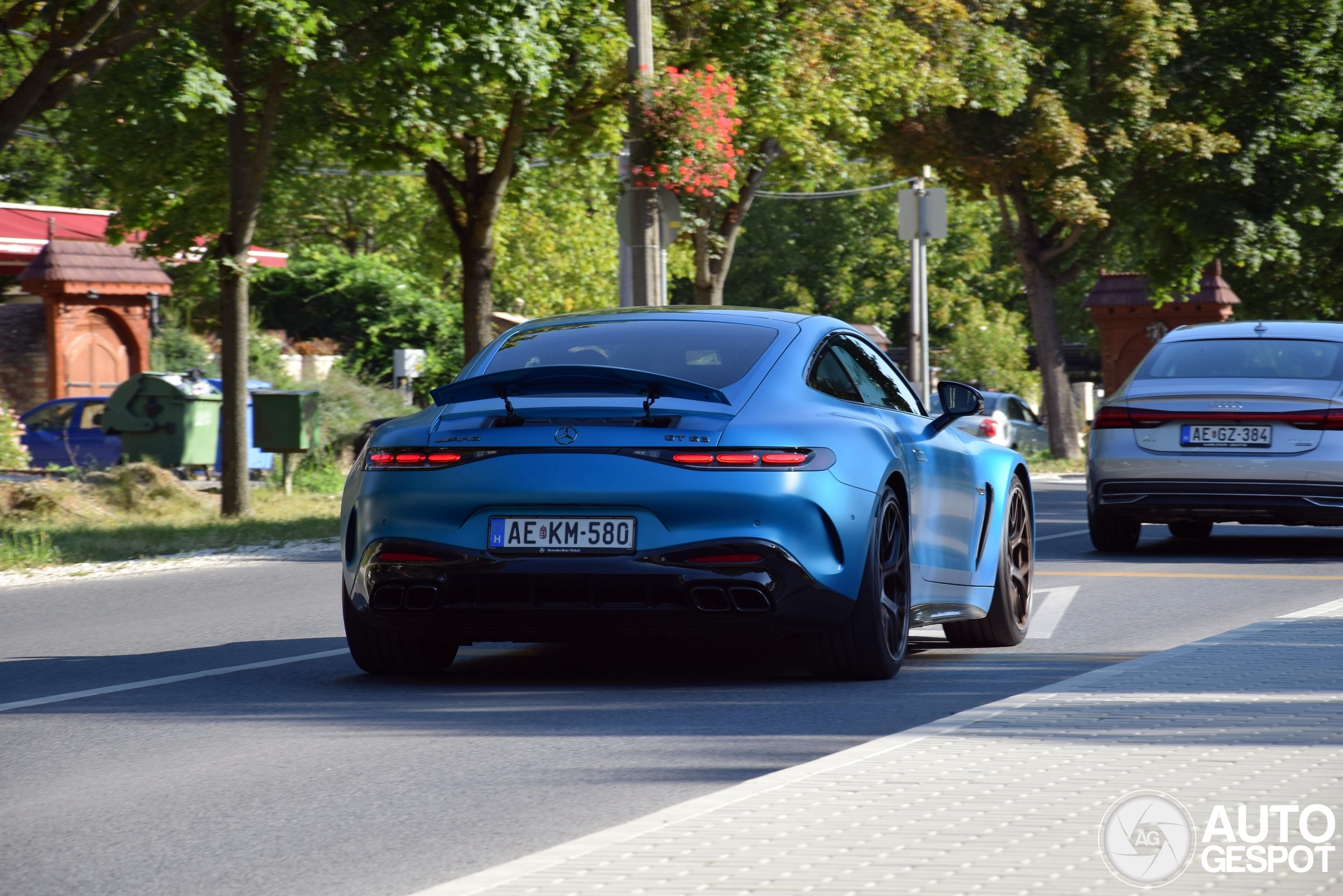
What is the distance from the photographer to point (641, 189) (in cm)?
1961

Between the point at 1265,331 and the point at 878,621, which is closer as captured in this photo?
the point at 878,621

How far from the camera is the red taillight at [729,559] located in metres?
6.59

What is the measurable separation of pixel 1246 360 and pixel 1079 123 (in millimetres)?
20311

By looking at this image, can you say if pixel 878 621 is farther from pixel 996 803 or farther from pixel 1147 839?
pixel 1147 839

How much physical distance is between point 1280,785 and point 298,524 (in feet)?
42.8

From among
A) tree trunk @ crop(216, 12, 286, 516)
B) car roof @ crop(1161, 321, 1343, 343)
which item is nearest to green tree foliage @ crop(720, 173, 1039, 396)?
tree trunk @ crop(216, 12, 286, 516)

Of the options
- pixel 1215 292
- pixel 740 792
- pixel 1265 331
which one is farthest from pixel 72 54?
pixel 1215 292

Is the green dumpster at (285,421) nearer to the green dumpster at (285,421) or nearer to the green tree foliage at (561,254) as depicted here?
the green dumpster at (285,421)

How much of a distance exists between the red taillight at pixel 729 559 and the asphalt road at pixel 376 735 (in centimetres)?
52

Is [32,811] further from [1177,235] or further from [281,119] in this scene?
[1177,235]

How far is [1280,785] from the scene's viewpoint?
4809mm

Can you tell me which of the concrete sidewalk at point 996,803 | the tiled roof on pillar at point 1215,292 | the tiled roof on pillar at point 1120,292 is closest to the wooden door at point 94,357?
the tiled roof on pillar at point 1120,292

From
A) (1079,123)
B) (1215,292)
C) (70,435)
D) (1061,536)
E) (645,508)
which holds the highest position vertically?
(1079,123)

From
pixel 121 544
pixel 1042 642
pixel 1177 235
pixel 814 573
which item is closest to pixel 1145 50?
pixel 1177 235
